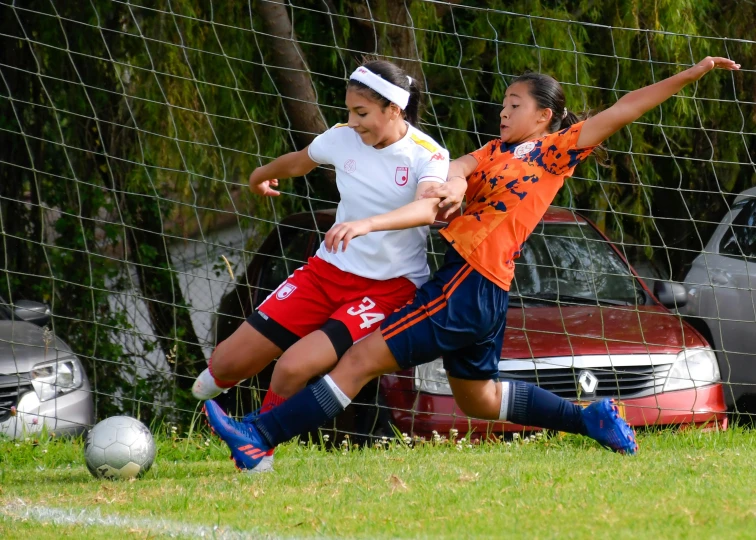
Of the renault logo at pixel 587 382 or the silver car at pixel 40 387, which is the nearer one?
the renault logo at pixel 587 382

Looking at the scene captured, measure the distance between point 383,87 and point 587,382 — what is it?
2.21 m

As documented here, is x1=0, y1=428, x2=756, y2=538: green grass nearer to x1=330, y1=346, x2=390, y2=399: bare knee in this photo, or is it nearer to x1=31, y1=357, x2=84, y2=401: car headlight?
x1=330, y1=346, x2=390, y2=399: bare knee

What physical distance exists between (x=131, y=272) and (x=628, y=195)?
379 centimetres

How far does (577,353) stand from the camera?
5.91m

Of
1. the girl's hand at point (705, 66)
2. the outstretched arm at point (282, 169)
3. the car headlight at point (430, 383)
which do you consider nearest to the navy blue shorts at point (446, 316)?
the outstretched arm at point (282, 169)

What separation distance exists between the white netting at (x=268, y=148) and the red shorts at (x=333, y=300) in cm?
179

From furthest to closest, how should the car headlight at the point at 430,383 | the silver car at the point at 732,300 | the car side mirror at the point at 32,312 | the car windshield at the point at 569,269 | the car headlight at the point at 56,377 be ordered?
the silver car at the point at 732,300 < the car side mirror at the point at 32,312 < the car windshield at the point at 569,269 < the car headlight at the point at 56,377 < the car headlight at the point at 430,383

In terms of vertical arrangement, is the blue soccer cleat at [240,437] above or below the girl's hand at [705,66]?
below

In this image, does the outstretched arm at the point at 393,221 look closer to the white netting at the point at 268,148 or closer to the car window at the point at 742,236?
the white netting at the point at 268,148

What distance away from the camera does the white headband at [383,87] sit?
14.4 ft

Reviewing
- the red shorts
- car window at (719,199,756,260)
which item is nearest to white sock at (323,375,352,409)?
the red shorts

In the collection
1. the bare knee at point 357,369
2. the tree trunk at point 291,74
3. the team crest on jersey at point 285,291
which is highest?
the tree trunk at point 291,74

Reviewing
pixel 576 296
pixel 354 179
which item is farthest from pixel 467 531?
pixel 576 296

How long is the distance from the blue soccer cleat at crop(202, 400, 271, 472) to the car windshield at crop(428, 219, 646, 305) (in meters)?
2.20
